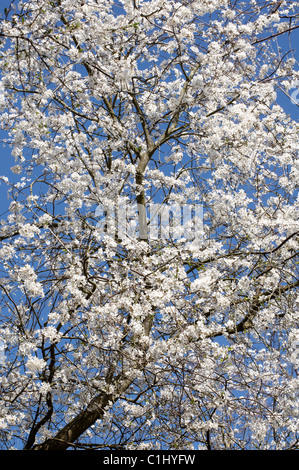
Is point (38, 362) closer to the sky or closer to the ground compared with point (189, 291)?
closer to the ground

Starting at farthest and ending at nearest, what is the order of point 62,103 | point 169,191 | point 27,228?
1. point 169,191
2. point 62,103
3. point 27,228

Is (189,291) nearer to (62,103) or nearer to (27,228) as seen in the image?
(27,228)

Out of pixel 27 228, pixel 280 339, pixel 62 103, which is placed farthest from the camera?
pixel 62 103

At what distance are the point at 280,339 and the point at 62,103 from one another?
3.41 metres

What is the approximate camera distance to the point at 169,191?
23.0 ft

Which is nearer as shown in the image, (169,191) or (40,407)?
(40,407)

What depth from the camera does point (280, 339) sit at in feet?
18.8

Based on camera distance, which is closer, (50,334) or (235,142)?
(50,334)

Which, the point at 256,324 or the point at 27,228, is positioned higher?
the point at 27,228
